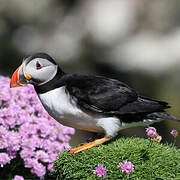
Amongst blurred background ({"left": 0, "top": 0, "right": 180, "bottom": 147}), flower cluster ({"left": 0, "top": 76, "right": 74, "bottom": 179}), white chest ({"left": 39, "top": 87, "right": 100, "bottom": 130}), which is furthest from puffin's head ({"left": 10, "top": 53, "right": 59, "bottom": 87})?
blurred background ({"left": 0, "top": 0, "right": 180, "bottom": 147})

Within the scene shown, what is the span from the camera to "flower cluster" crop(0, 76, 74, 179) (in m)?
4.21

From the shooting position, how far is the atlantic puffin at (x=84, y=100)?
→ 3.91 metres

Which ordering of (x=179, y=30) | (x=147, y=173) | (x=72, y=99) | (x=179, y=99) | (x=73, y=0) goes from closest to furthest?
(x=147, y=173), (x=72, y=99), (x=179, y=99), (x=179, y=30), (x=73, y=0)

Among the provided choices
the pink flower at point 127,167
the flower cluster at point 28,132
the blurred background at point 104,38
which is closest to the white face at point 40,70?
the flower cluster at point 28,132

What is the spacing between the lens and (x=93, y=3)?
10.3 m

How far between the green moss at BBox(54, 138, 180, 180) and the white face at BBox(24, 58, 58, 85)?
2.81 ft

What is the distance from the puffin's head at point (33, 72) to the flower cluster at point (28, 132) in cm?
56

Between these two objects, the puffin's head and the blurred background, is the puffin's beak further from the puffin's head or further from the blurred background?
the blurred background

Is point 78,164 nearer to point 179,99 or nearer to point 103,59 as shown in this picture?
point 179,99

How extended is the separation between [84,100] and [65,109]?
0.74 feet

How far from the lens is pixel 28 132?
438cm

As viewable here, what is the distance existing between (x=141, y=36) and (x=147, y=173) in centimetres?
688

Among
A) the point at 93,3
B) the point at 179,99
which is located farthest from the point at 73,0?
the point at 179,99

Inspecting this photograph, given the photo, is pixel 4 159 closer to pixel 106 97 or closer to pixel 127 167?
pixel 106 97
